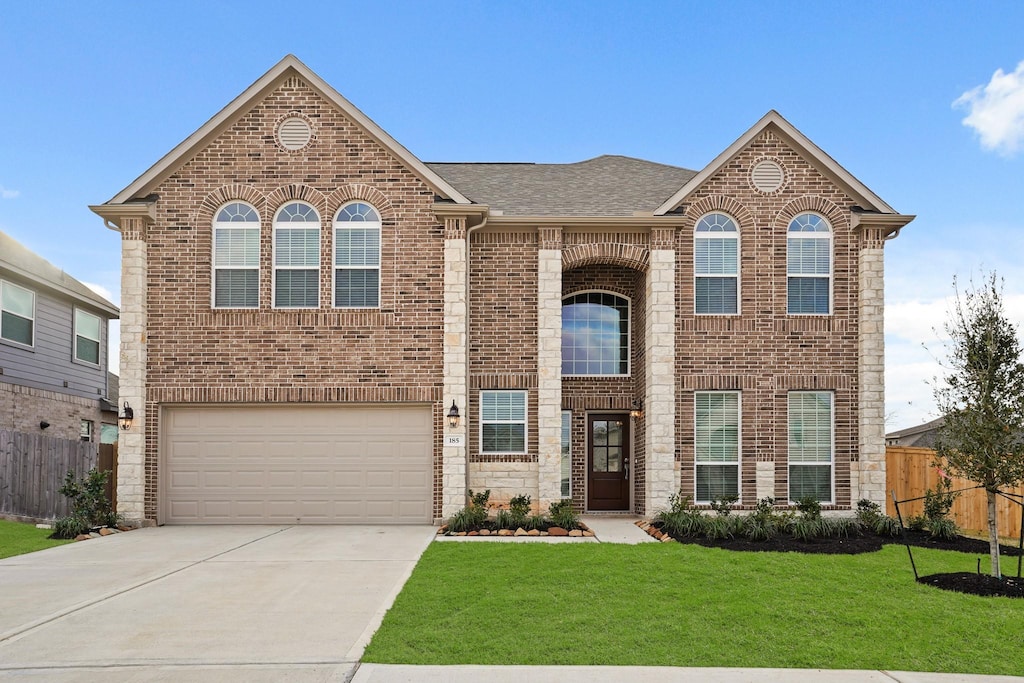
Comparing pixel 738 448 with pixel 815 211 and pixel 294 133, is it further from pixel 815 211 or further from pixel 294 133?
pixel 294 133

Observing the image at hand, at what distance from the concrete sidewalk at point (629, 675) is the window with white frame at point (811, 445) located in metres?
9.22

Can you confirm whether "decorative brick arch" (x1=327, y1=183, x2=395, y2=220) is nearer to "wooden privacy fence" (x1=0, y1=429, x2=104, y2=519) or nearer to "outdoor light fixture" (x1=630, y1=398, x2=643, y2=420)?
"outdoor light fixture" (x1=630, y1=398, x2=643, y2=420)

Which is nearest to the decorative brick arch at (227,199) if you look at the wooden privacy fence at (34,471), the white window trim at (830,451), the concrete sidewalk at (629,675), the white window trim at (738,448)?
the wooden privacy fence at (34,471)

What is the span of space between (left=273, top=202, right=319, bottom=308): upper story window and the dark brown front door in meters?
6.29

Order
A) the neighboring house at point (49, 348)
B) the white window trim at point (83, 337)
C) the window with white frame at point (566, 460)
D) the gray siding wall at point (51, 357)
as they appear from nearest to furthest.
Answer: the window with white frame at point (566, 460)
the neighboring house at point (49, 348)
the gray siding wall at point (51, 357)
the white window trim at point (83, 337)

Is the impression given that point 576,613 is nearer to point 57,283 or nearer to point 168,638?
point 168,638

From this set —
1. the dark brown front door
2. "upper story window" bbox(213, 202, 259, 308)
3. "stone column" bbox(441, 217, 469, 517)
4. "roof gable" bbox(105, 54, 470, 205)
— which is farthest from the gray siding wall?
the dark brown front door

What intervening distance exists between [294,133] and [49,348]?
1065 centimetres

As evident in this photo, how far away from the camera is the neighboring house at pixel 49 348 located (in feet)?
65.3

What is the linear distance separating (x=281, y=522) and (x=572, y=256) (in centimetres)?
743

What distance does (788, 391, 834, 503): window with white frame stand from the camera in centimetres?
1588

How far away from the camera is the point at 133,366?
604 inches

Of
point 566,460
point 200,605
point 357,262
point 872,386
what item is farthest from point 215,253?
point 872,386

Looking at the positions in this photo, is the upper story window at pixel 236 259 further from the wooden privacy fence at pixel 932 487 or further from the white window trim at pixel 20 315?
the wooden privacy fence at pixel 932 487
